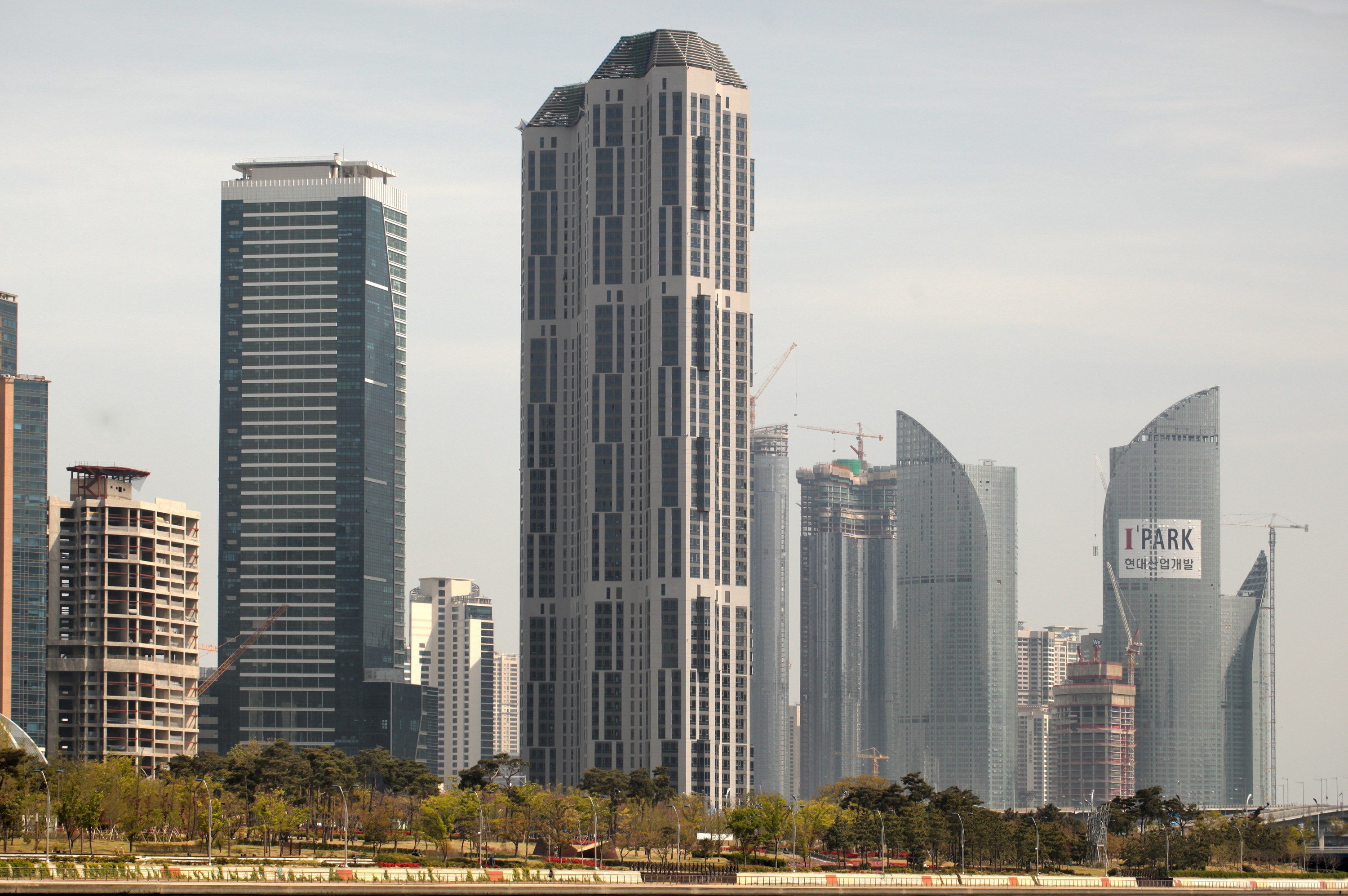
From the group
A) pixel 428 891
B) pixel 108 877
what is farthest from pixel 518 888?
pixel 108 877

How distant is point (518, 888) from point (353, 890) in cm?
1936

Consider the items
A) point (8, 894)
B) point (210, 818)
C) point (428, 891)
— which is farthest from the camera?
point (210, 818)

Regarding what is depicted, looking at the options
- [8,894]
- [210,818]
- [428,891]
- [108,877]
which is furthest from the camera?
[210,818]

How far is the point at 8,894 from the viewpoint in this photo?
161000 millimetres

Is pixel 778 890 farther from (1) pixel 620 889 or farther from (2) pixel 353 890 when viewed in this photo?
(2) pixel 353 890

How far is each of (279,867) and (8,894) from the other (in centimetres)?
3133

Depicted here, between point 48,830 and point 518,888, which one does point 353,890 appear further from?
point 48,830

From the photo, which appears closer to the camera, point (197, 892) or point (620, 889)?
point (197, 892)

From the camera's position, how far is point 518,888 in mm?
190750

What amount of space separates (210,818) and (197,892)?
86.8 feet

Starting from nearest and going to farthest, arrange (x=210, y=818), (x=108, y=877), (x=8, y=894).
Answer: (x=8, y=894) → (x=108, y=877) → (x=210, y=818)

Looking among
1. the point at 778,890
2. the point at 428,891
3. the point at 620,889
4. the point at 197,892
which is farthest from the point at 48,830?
the point at 778,890

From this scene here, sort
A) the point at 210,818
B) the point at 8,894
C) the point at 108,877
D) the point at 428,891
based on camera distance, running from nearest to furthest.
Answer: the point at 8,894 → the point at 108,877 → the point at 428,891 → the point at 210,818

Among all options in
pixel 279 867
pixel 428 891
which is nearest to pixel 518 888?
pixel 428 891
